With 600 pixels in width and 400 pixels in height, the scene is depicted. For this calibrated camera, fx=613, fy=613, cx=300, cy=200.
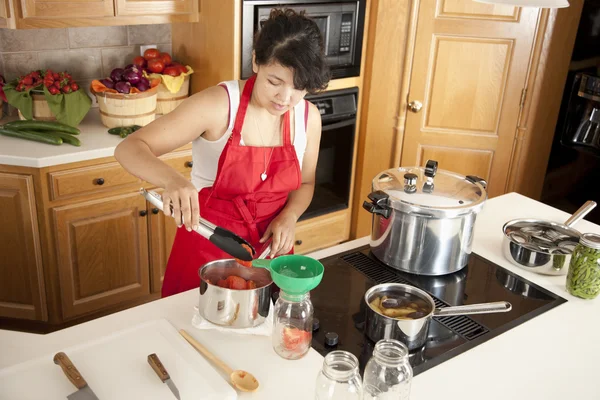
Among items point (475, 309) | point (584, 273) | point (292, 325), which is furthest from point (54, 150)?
point (584, 273)

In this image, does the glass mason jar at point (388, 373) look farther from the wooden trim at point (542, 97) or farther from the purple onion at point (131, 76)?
the wooden trim at point (542, 97)

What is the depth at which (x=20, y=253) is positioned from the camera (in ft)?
8.32

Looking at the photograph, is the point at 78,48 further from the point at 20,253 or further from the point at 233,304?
the point at 233,304

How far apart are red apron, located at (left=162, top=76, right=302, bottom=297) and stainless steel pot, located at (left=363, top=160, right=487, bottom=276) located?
0.30m

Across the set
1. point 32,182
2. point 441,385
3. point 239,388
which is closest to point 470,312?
point 441,385

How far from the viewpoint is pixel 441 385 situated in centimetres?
127

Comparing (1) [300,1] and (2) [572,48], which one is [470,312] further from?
(2) [572,48]

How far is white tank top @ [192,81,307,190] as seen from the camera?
5.77 feet

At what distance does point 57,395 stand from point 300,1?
209 cm

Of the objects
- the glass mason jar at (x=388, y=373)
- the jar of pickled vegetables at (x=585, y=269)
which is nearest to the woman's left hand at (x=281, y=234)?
the glass mason jar at (x=388, y=373)

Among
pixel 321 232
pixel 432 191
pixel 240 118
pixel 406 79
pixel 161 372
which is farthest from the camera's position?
pixel 321 232

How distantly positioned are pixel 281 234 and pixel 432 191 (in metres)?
0.43

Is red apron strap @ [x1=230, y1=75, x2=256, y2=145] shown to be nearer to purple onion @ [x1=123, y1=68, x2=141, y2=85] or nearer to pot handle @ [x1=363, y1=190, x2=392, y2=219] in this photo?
pot handle @ [x1=363, y1=190, x2=392, y2=219]

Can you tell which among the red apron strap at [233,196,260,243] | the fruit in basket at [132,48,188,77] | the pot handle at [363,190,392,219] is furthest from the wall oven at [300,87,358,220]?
the pot handle at [363,190,392,219]
